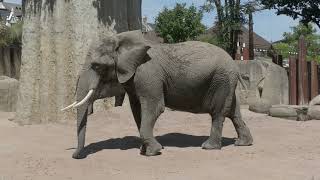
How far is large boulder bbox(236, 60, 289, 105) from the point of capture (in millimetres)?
17141

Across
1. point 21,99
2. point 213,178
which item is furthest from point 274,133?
point 21,99

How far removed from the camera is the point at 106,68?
7266 mm

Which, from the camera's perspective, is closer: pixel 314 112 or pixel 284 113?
pixel 314 112

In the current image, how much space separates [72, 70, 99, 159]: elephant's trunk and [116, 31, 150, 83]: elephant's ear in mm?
355

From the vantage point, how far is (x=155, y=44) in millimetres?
7754

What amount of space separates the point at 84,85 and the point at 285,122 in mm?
4947

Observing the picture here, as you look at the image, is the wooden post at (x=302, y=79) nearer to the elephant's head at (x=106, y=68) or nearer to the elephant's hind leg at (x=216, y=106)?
the elephant's hind leg at (x=216, y=106)

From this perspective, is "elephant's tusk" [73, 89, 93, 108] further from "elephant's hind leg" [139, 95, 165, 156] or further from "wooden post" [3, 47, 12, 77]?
"wooden post" [3, 47, 12, 77]

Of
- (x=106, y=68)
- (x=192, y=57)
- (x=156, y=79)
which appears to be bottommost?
(x=156, y=79)

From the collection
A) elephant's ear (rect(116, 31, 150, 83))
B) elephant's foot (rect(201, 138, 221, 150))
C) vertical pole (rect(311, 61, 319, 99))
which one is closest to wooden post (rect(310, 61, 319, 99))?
vertical pole (rect(311, 61, 319, 99))

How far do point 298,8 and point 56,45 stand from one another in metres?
19.5

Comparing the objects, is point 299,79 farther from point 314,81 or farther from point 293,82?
point 314,81

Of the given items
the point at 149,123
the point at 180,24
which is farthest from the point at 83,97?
the point at 180,24

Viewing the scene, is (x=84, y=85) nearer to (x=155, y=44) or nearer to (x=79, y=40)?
(x=155, y=44)
